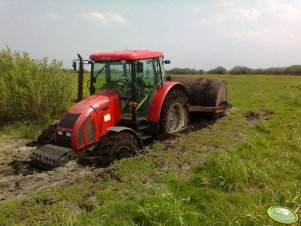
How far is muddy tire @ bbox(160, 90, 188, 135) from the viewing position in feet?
28.0

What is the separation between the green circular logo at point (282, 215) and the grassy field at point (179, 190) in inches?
6.2

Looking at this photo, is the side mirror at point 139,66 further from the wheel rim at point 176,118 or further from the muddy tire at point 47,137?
the muddy tire at point 47,137

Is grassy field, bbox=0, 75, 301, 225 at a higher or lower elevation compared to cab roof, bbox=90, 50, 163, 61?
lower

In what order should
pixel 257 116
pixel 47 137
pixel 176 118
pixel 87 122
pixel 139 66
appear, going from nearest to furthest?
pixel 87 122
pixel 139 66
pixel 47 137
pixel 176 118
pixel 257 116

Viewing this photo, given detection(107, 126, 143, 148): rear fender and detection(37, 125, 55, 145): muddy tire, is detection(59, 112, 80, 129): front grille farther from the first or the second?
detection(37, 125, 55, 145): muddy tire

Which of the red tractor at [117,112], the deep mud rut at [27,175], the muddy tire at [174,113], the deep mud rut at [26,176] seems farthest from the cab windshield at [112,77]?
the deep mud rut at [26,176]

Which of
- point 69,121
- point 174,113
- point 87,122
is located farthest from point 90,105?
point 174,113

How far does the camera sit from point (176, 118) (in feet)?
31.5

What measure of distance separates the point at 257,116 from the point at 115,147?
750 centimetres

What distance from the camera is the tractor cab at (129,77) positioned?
762 centimetres

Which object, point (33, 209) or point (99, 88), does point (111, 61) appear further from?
point (33, 209)

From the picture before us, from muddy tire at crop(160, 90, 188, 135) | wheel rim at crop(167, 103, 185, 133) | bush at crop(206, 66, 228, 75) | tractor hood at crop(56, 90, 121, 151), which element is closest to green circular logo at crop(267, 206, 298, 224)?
tractor hood at crop(56, 90, 121, 151)

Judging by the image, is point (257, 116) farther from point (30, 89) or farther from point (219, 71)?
point (219, 71)

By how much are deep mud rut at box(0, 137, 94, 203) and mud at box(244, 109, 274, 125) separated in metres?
6.97
